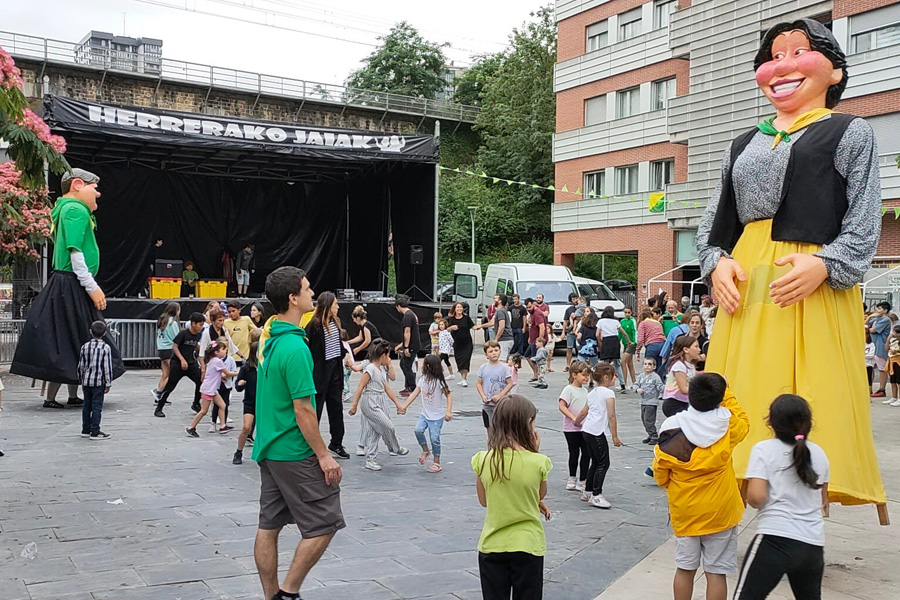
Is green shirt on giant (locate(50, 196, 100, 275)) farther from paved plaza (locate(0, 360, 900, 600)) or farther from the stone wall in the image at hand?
the stone wall

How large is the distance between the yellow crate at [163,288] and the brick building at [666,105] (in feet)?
47.6

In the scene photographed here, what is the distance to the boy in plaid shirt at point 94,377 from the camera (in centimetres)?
987

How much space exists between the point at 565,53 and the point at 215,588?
3164 centimetres

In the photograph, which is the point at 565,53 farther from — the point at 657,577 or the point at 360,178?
the point at 657,577

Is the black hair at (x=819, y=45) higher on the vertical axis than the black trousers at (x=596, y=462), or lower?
higher

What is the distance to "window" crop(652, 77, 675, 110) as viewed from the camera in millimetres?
30094

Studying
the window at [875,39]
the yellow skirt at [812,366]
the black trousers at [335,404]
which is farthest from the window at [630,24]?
the yellow skirt at [812,366]

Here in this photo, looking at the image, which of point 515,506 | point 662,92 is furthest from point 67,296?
point 662,92

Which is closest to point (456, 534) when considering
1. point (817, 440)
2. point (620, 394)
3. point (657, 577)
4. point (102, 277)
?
point (657, 577)

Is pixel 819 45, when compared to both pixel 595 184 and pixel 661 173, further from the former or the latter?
Answer: pixel 595 184

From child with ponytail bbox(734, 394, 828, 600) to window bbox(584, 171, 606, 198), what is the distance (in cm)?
2946

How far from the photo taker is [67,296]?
25.8 feet

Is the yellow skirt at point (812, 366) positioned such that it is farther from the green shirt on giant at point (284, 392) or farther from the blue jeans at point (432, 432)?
the blue jeans at point (432, 432)

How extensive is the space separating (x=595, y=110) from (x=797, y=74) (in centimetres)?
2894
